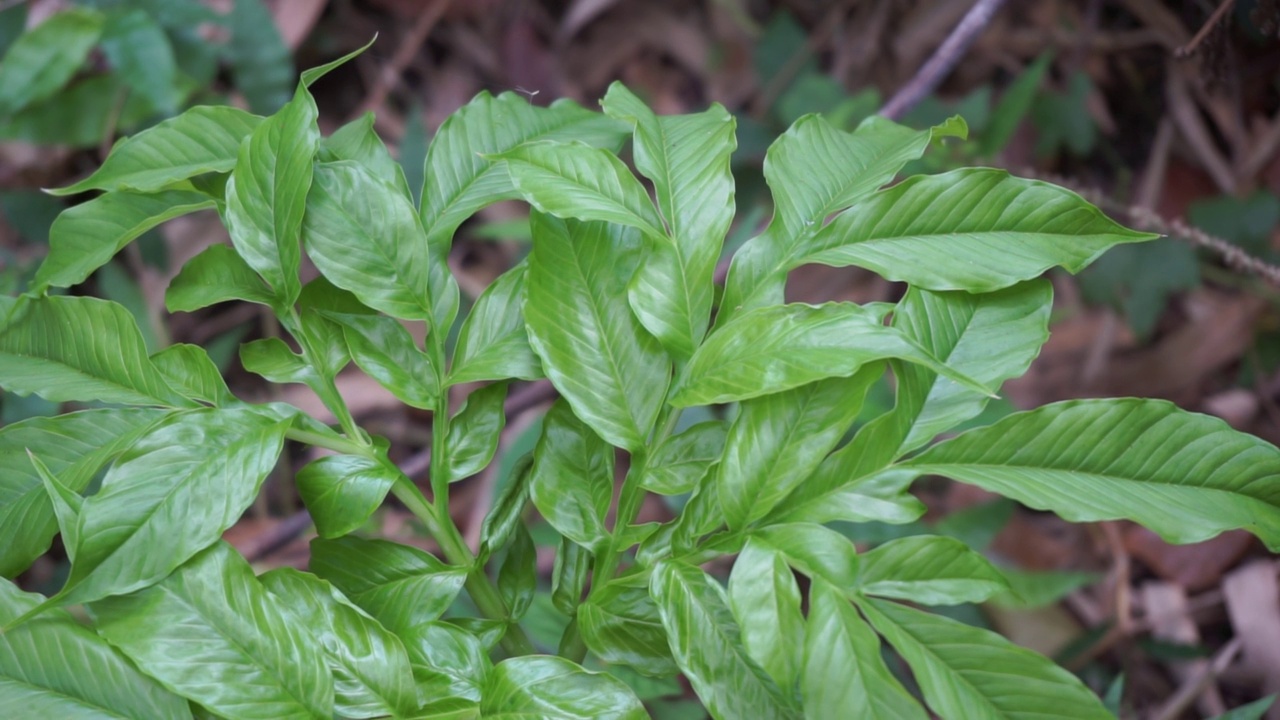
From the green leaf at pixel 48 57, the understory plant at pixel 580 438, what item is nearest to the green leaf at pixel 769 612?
the understory plant at pixel 580 438

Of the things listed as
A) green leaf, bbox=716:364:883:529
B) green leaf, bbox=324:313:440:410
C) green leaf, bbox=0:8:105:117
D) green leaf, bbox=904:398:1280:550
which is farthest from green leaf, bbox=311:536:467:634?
green leaf, bbox=0:8:105:117

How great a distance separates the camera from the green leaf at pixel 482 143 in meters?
0.64

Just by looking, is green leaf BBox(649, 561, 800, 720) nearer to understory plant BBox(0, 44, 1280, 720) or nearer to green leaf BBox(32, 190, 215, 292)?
understory plant BBox(0, 44, 1280, 720)

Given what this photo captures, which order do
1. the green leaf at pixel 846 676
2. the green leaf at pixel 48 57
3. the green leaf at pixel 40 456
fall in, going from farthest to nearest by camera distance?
the green leaf at pixel 48 57, the green leaf at pixel 40 456, the green leaf at pixel 846 676

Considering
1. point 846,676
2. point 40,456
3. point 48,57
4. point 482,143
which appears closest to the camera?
point 846,676

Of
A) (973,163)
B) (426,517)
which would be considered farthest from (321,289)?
(973,163)

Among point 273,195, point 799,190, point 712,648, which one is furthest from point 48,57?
point 712,648

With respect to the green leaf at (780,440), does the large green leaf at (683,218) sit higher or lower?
higher

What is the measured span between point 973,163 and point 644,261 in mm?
944

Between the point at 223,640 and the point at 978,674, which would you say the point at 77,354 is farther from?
the point at 978,674

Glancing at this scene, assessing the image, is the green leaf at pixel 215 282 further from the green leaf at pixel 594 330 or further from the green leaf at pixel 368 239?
the green leaf at pixel 594 330

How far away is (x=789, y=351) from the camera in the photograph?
52cm

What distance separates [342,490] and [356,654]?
0.10 meters

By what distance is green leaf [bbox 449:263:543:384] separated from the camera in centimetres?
59
